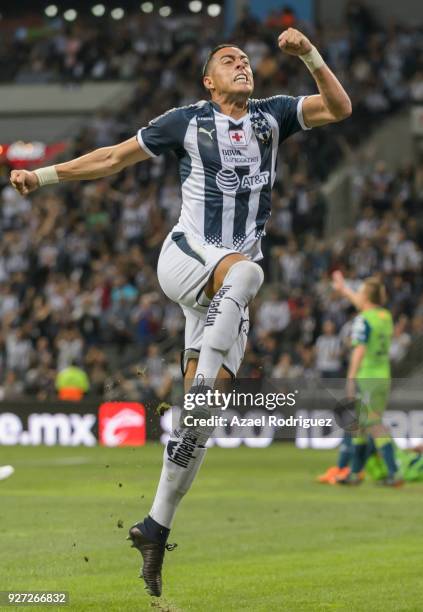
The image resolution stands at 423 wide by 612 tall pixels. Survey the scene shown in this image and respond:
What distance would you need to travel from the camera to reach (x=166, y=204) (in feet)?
101

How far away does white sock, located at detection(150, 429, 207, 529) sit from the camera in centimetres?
743

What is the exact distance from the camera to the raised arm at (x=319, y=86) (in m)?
7.39

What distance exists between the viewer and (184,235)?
25.9 feet

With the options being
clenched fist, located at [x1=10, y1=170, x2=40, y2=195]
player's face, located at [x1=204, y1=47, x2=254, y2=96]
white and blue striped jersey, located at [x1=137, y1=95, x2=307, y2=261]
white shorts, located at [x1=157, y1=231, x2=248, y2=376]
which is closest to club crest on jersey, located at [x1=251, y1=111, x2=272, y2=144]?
white and blue striped jersey, located at [x1=137, y1=95, x2=307, y2=261]

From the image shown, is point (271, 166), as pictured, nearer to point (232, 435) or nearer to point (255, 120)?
point (255, 120)

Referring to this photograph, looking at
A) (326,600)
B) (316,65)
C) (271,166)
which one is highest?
(316,65)

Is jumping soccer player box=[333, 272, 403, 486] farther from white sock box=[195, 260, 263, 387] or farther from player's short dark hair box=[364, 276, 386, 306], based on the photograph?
white sock box=[195, 260, 263, 387]

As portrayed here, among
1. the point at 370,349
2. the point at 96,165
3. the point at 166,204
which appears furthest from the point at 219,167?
the point at 166,204

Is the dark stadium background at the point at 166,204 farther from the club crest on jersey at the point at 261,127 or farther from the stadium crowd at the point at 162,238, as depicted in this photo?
the club crest on jersey at the point at 261,127

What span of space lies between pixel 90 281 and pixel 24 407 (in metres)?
5.49

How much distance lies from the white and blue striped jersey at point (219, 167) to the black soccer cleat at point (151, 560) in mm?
1777

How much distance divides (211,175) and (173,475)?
180cm

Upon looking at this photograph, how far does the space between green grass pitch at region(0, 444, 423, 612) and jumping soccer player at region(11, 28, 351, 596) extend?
92 cm

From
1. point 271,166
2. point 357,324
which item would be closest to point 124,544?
point 271,166
